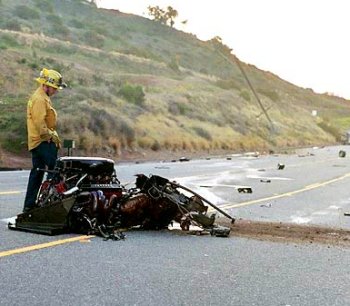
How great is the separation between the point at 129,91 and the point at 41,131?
42632 mm

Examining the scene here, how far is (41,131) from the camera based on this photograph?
9.06 meters

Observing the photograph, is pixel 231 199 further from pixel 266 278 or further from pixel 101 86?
pixel 101 86

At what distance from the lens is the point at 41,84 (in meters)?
9.18

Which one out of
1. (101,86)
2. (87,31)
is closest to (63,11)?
(87,31)

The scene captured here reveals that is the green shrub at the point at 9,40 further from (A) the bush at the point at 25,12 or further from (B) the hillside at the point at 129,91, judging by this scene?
(A) the bush at the point at 25,12

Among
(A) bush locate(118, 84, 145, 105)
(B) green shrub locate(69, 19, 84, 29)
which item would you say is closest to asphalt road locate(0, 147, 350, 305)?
(A) bush locate(118, 84, 145, 105)

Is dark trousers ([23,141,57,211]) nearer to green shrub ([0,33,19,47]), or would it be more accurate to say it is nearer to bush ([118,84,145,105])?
bush ([118,84,145,105])

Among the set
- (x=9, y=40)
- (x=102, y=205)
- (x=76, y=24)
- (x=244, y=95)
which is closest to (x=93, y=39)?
(x=76, y=24)

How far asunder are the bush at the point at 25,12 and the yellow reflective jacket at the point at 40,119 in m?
80.2

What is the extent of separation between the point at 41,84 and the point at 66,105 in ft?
91.0

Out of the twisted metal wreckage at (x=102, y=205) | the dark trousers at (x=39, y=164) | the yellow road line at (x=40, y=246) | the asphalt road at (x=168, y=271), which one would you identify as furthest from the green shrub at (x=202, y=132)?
the yellow road line at (x=40, y=246)

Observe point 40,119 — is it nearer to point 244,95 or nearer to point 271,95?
point 244,95

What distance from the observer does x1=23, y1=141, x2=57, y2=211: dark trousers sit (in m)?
9.12

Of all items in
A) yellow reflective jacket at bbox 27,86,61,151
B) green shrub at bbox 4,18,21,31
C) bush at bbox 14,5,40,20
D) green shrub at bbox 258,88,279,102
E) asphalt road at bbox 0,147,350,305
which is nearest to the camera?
asphalt road at bbox 0,147,350,305
